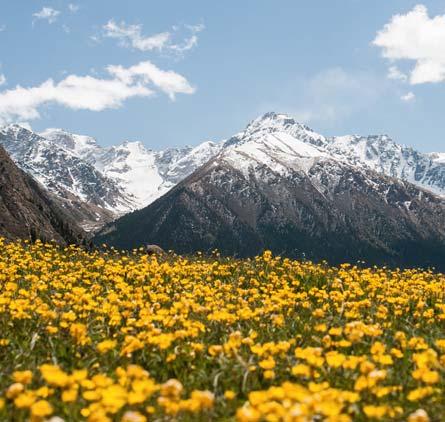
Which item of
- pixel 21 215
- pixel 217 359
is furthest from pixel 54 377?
pixel 21 215

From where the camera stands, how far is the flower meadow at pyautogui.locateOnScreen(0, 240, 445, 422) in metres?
4.36

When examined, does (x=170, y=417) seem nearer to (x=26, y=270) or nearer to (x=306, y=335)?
(x=306, y=335)

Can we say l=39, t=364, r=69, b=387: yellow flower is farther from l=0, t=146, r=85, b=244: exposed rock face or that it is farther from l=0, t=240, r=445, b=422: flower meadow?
l=0, t=146, r=85, b=244: exposed rock face

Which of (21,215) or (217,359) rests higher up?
(21,215)

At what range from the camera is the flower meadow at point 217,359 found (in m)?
4.36

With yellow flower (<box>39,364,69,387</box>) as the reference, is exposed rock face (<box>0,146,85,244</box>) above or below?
above

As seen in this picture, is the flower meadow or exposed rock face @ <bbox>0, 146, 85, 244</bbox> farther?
exposed rock face @ <bbox>0, 146, 85, 244</bbox>

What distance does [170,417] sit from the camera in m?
4.63

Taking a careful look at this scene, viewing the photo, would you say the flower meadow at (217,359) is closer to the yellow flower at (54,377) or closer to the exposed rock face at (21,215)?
the yellow flower at (54,377)

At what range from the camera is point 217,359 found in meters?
6.75

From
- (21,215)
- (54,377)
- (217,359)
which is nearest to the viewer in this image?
(54,377)

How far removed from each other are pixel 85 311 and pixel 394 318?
568 centimetres

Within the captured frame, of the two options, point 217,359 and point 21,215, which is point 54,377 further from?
point 21,215

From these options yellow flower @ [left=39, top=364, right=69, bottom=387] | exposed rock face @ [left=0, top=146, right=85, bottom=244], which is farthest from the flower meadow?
exposed rock face @ [left=0, top=146, right=85, bottom=244]
